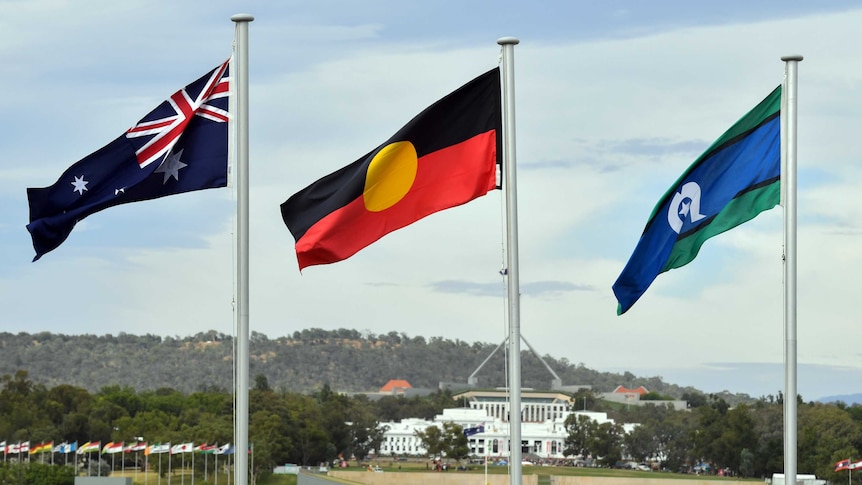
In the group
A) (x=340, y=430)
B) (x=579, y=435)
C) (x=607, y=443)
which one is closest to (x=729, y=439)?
(x=607, y=443)

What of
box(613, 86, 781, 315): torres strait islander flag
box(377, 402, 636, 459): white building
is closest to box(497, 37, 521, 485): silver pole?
box(613, 86, 781, 315): torres strait islander flag

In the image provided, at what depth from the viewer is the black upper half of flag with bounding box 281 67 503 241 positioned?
16.0 m

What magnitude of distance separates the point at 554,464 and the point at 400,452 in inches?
1085

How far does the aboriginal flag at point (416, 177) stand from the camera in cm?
1596

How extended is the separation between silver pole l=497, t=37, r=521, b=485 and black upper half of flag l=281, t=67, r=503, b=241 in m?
0.19

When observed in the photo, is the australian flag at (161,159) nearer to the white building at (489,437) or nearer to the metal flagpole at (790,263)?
the metal flagpole at (790,263)

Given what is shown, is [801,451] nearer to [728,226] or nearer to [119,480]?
[119,480]

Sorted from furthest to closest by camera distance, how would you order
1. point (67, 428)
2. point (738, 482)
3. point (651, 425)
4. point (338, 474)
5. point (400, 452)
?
point (400, 452) → point (651, 425) → point (67, 428) → point (338, 474) → point (738, 482)

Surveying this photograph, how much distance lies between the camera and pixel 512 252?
15.7m

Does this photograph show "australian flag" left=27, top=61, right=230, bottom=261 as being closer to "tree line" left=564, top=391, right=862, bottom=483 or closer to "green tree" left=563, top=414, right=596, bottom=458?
"tree line" left=564, top=391, right=862, bottom=483

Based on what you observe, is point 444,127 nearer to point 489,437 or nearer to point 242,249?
point 242,249

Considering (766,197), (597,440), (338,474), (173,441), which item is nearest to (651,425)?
(597,440)

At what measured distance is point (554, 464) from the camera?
14788cm

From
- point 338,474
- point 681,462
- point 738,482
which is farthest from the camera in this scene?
point 681,462
